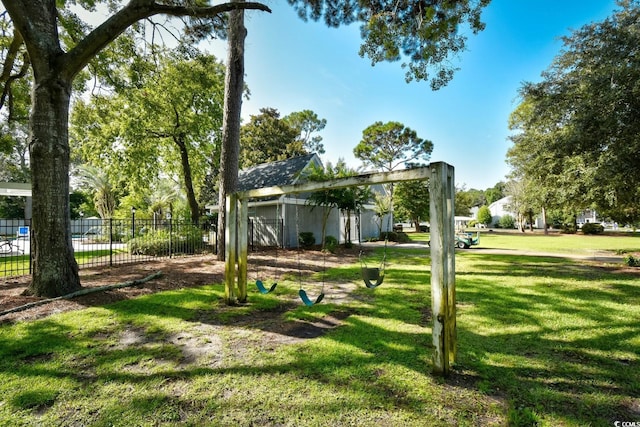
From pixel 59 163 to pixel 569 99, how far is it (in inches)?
528

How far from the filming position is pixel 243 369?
2.91m

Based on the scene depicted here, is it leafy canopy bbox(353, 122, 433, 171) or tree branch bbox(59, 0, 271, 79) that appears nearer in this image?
tree branch bbox(59, 0, 271, 79)

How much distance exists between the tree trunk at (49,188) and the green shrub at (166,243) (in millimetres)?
6881

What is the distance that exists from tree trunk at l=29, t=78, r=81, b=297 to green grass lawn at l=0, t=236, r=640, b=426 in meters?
1.25

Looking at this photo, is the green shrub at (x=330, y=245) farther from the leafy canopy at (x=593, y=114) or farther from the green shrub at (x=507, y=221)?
the green shrub at (x=507, y=221)

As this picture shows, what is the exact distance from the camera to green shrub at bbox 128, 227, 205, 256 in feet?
40.3


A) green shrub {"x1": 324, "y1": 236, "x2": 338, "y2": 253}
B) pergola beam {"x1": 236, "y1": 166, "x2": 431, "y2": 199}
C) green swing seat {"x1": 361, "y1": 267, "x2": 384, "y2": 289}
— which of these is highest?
pergola beam {"x1": 236, "y1": 166, "x2": 431, "y2": 199}

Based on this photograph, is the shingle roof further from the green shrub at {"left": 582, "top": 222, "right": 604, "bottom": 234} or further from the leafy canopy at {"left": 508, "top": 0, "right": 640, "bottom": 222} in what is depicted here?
the green shrub at {"left": 582, "top": 222, "right": 604, "bottom": 234}

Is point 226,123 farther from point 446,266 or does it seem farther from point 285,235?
point 446,266

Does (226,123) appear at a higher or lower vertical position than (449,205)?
higher

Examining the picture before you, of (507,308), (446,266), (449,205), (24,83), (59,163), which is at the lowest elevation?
(507,308)

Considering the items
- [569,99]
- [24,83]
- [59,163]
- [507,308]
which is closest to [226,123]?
[59,163]

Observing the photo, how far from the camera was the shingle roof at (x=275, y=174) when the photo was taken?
16712 mm

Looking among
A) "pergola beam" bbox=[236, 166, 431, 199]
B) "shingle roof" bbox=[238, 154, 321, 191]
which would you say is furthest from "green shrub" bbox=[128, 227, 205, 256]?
"pergola beam" bbox=[236, 166, 431, 199]
